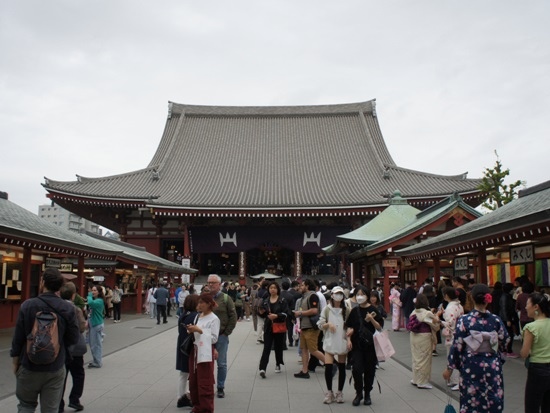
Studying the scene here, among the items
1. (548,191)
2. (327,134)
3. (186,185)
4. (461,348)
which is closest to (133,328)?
(548,191)

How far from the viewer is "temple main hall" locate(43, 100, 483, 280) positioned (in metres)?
29.6

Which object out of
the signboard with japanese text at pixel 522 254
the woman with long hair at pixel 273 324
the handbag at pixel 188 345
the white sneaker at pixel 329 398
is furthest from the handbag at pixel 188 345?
the signboard with japanese text at pixel 522 254

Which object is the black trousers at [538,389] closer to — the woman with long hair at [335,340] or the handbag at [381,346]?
the handbag at [381,346]

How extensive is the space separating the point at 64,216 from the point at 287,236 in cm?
8827

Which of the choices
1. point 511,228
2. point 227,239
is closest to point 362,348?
point 511,228

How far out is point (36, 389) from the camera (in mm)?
4715

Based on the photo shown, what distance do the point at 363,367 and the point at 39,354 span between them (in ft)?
13.9

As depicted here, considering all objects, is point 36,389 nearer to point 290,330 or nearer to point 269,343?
point 269,343

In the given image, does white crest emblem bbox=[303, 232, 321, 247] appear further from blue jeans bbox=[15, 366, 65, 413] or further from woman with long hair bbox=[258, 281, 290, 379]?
blue jeans bbox=[15, 366, 65, 413]

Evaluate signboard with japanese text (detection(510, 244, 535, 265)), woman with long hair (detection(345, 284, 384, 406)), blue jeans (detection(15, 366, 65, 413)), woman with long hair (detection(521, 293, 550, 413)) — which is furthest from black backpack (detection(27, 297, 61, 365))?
signboard with japanese text (detection(510, 244, 535, 265))

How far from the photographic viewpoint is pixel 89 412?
6617mm

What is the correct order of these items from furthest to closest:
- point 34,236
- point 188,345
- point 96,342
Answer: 1. point 34,236
2. point 96,342
3. point 188,345

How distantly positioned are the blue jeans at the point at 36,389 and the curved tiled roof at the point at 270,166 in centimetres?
2457

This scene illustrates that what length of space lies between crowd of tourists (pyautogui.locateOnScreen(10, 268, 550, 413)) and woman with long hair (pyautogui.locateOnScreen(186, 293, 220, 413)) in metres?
0.01
